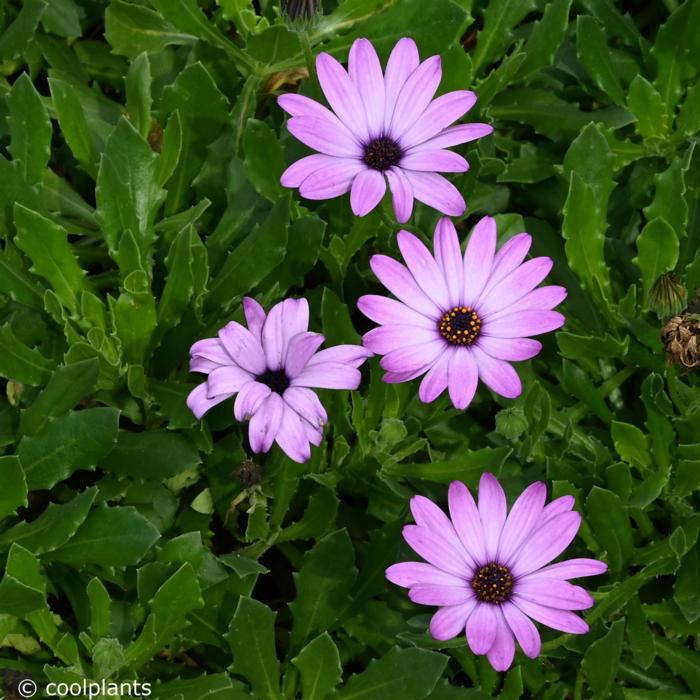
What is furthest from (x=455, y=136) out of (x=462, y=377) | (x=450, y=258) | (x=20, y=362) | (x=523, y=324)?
(x=20, y=362)

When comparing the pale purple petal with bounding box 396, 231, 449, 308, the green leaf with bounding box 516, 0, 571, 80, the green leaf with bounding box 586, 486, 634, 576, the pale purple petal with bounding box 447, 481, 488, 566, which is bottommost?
the pale purple petal with bounding box 447, 481, 488, 566

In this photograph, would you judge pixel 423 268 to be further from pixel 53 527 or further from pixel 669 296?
pixel 53 527

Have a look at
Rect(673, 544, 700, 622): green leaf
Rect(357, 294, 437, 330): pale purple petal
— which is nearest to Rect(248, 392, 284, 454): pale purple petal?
Rect(357, 294, 437, 330): pale purple petal

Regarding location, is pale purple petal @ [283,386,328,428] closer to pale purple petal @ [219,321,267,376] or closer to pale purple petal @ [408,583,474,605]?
pale purple petal @ [219,321,267,376]

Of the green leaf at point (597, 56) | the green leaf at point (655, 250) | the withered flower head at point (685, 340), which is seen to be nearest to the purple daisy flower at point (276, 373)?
the withered flower head at point (685, 340)

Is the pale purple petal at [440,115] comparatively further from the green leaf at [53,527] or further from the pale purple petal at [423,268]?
the green leaf at [53,527]

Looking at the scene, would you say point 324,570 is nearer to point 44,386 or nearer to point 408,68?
point 44,386
